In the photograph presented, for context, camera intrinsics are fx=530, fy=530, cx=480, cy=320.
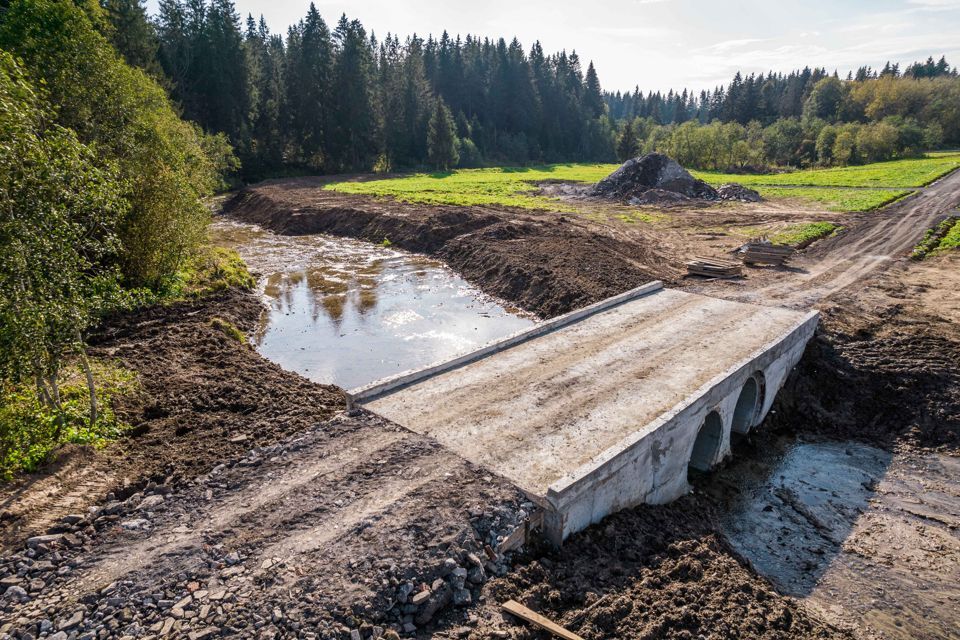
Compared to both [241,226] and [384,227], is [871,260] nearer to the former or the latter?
[384,227]

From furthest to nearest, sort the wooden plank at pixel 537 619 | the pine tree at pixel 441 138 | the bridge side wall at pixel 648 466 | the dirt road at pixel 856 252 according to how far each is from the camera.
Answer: the pine tree at pixel 441 138
the dirt road at pixel 856 252
the bridge side wall at pixel 648 466
the wooden plank at pixel 537 619

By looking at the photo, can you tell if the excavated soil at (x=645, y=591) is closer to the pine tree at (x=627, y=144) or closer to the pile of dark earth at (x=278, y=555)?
the pile of dark earth at (x=278, y=555)

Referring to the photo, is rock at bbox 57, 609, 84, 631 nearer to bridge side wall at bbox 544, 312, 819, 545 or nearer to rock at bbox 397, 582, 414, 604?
rock at bbox 397, 582, 414, 604

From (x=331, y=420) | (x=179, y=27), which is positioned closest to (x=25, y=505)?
(x=331, y=420)

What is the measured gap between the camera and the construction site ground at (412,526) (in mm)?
6848

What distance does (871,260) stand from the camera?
25.4m

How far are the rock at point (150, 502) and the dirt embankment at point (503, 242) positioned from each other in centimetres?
1560

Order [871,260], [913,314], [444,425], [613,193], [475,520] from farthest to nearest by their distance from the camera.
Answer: [613,193] < [871,260] < [913,314] < [444,425] < [475,520]

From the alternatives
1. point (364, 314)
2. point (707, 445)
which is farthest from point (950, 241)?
point (364, 314)

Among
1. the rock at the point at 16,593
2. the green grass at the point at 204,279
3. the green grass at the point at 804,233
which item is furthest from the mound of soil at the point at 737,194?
the rock at the point at 16,593

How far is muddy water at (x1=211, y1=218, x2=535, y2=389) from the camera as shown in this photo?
59.6ft

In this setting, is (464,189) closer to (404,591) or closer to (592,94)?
(404,591)

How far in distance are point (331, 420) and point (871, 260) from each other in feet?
87.5

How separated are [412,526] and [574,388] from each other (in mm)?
5480
